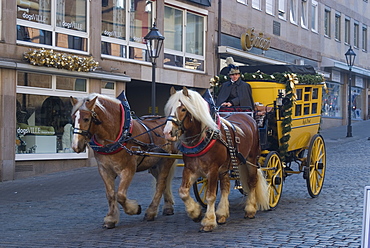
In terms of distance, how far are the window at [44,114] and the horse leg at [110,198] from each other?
8182 mm

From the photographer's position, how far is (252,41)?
25688mm

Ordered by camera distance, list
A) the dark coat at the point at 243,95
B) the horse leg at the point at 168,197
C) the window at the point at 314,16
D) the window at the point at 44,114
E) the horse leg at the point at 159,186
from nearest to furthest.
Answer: the horse leg at the point at 159,186, the horse leg at the point at 168,197, the dark coat at the point at 243,95, the window at the point at 44,114, the window at the point at 314,16

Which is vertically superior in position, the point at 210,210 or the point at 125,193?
the point at 125,193

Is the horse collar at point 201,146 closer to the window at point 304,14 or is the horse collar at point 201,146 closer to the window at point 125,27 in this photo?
the window at point 125,27

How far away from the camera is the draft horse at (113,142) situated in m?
8.12

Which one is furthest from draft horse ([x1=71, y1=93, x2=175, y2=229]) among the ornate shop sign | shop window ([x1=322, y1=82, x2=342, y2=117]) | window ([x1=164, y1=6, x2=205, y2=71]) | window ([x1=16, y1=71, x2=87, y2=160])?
shop window ([x1=322, y1=82, x2=342, y2=117])

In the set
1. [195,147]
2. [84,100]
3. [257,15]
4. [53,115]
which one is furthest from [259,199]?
[257,15]

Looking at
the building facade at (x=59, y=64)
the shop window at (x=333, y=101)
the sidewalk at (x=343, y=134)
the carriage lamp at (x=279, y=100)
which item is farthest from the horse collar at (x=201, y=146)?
the shop window at (x=333, y=101)

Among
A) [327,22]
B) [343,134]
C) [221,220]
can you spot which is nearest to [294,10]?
[327,22]

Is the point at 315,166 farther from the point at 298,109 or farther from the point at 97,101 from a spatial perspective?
the point at 97,101

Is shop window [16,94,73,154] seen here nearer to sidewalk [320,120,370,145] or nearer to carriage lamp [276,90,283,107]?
carriage lamp [276,90,283,107]

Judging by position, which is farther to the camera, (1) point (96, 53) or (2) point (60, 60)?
(1) point (96, 53)

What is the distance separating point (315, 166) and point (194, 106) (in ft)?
14.3

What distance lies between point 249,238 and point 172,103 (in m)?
1.99
